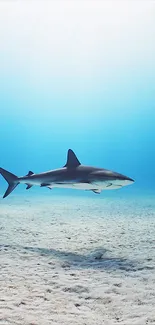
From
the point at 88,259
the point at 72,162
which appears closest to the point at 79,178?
the point at 72,162

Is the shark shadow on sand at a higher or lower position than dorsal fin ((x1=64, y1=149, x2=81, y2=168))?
lower

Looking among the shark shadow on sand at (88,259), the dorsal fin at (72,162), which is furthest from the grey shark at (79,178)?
the shark shadow on sand at (88,259)

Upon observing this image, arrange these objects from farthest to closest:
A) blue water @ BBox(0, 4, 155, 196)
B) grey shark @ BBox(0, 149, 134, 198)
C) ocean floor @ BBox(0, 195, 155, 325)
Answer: blue water @ BBox(0, 4, 155, 196)
grey shark @ BBox(0, 149, 134, 198)
ocean floor @ BBox(0, 195, 155, 325)

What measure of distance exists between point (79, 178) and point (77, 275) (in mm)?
2290

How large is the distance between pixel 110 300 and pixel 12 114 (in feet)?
546

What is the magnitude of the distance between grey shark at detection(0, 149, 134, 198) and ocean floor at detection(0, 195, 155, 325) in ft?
4.97

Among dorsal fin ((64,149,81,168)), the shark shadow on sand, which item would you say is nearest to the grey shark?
dorsal fin ((64,149,81,168))

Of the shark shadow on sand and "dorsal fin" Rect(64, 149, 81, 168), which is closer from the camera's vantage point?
the shark shadow on sand

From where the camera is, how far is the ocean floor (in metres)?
3.64

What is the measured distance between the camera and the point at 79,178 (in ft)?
22.3

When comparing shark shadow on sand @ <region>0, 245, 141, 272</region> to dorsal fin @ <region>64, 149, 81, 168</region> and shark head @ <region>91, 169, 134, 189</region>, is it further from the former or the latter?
dorsal fin @ <region>64, 149, 81, 168</region>

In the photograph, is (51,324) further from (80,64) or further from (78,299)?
(80,64)

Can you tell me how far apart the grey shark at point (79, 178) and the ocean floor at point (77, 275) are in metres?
1.52

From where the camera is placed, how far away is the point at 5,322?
3285 mm
